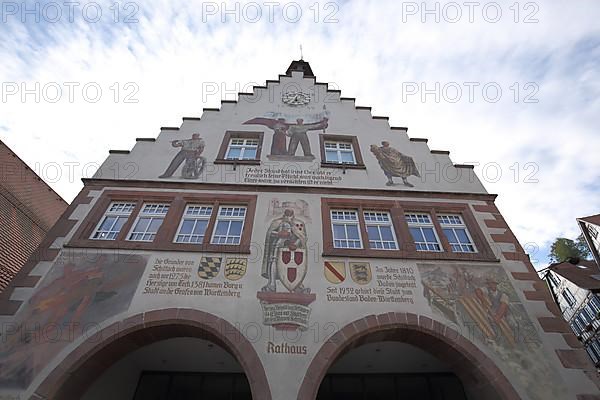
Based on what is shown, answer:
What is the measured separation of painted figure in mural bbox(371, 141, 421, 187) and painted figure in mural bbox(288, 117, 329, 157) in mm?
2005

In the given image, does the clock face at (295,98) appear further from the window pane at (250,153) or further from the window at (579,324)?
the window at (579,324)

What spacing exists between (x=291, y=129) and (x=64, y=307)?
303 inches

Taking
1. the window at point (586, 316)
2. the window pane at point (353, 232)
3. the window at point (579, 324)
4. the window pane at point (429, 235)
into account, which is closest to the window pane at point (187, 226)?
the window pane at point (353, 232)

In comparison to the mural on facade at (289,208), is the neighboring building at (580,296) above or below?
above

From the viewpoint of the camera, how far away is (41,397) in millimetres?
5316

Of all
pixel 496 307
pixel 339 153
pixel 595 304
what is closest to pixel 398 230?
pixel 496 307

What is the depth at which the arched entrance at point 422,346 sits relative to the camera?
566cm

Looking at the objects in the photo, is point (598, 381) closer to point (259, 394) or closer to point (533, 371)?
point (533, 371)

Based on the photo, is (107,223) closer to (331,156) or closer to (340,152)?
(331,156)

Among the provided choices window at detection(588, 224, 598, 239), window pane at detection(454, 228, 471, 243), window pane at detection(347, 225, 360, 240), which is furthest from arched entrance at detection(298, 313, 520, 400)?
window at detection(588, 224, 598, 239)

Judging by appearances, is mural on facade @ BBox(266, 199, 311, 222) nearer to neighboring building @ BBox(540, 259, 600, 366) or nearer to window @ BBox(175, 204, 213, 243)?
window @ BBox(175, 204, 213, 243)

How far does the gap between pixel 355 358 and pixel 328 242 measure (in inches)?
113

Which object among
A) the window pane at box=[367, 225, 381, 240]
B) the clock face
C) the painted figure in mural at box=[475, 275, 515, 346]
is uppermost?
the clock face

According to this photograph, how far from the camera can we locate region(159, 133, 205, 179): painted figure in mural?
9.15 metres
